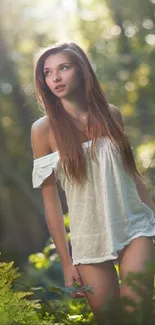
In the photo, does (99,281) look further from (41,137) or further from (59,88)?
(59,88)

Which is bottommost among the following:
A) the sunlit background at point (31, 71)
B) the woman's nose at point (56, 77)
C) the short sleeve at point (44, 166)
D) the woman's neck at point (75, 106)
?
the sunlit background at point (31, 71)

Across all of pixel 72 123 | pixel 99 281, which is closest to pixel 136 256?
pixel 99 281

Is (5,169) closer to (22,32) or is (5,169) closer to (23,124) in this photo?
(23,124)

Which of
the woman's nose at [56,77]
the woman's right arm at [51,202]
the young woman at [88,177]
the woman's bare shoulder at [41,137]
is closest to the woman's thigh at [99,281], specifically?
the young woman at [88,177]

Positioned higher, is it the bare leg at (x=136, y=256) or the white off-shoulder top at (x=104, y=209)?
the white off-shoulder top at (x=104, y=209)

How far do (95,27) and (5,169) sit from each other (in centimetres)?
372

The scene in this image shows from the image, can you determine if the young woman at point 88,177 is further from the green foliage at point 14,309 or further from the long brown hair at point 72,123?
the green foliage at point 14,309

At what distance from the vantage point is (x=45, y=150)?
360cm

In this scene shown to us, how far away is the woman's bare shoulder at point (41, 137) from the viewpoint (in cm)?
359

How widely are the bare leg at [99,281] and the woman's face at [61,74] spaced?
704mm

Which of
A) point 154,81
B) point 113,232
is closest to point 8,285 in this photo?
point 113,232

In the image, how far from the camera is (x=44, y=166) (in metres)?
3.54

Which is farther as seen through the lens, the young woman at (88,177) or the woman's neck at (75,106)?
the woman's neck at (75,106)

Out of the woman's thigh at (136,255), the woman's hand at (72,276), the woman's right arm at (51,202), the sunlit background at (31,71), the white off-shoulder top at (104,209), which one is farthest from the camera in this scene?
the sunlit background at (31,71)
